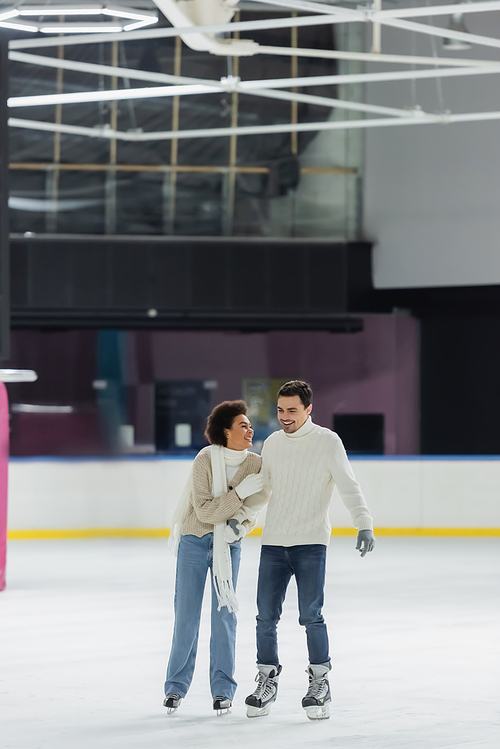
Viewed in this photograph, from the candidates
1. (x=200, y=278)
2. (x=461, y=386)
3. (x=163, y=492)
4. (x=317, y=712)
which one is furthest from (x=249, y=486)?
(x=461, y=386)

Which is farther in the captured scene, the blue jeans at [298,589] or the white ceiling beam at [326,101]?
the white ceiling beam at [326,101]

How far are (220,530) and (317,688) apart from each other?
2.78 ft

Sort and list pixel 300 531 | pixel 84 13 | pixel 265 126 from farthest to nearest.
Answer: pixel 265 126, pixel 84 13, pixel 300 531

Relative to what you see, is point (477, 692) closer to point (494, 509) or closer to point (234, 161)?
point (494, 509)

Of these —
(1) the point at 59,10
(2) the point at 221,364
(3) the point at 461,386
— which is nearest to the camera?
(1) the point at 59,10

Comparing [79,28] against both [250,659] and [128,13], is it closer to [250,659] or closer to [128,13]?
[128,13]

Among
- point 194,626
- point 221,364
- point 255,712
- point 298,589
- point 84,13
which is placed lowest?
point 255,712

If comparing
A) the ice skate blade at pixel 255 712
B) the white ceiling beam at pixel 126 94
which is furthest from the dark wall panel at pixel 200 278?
the ice skate blade at pixel 255 712

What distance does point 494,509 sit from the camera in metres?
15.0

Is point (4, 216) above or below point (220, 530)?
above

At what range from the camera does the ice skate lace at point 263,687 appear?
524 cm

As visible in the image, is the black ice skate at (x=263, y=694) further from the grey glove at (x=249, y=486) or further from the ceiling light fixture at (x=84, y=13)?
the ceiling light fixture at (x=84, y=13)

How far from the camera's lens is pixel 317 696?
204 inches

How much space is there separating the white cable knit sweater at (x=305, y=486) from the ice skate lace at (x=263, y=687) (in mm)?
632
